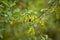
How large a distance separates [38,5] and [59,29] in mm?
688

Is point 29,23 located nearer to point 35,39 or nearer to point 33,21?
point 33,21

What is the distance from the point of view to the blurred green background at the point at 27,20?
9.21 feet

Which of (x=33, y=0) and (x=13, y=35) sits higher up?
(x=33, y=0)

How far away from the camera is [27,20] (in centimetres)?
282

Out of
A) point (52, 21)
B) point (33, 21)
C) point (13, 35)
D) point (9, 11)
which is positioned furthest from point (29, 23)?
point (52, 21)

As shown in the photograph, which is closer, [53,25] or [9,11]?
[9,11]

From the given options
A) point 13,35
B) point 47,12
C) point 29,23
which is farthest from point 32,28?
point 13,35

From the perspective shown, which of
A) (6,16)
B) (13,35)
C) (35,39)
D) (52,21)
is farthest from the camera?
(52,21)

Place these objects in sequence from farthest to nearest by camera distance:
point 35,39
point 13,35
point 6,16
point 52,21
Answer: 1. point 52,21
2. point 13,35
3. point 35,39
4. point 6,16

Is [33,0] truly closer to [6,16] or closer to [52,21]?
[52,21]

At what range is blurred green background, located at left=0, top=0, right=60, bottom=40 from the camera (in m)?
2.81

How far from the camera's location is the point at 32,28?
9.32 ft

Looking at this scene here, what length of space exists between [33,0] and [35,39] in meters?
1.81

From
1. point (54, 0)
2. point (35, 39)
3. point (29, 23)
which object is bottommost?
point (35, 39)
